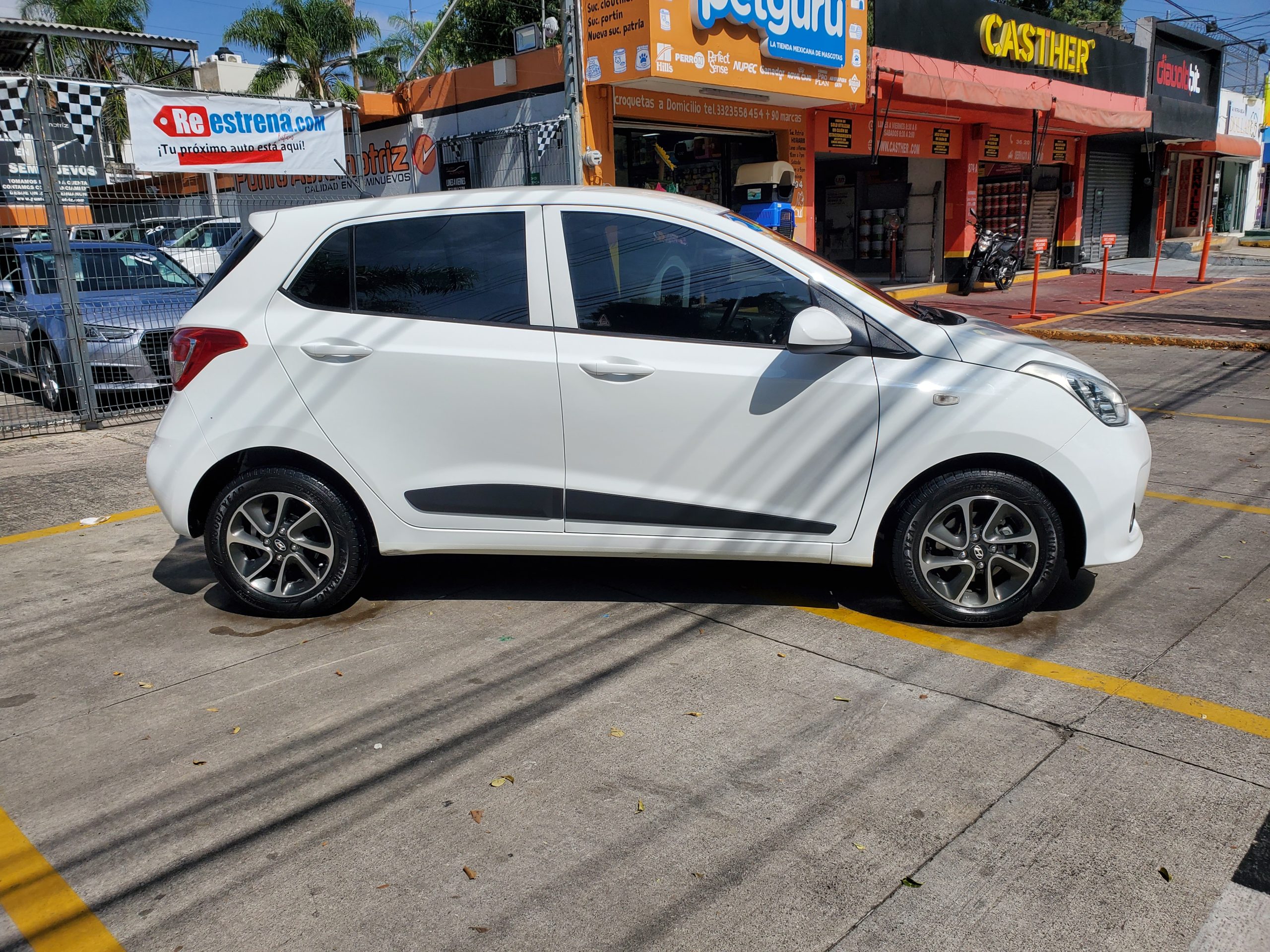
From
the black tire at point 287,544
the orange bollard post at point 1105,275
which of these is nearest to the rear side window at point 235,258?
the black tire at point 287,544

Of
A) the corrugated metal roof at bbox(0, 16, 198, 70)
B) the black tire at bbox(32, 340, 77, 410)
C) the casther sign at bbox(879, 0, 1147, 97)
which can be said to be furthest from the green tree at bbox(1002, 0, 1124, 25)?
the black tire at bbox(32, 340, 77, 410)

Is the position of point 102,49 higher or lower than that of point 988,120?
higher

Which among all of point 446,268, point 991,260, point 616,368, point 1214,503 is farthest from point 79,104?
point 991,260

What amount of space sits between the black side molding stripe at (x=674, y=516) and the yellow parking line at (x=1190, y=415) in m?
5.22

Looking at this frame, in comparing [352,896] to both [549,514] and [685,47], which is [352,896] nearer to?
[549,514]

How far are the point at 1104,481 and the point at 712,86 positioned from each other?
11263 mm

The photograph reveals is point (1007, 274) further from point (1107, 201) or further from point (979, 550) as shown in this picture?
point (979, 550)

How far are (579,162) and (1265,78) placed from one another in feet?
102

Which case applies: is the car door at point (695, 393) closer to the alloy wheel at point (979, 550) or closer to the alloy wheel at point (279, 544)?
the alloy wheel at point (979, 550)

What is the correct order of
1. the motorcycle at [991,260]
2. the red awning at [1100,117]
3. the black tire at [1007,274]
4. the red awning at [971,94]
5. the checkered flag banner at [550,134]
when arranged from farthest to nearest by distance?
the red awning at [1100,117]
the black tire at [1007,274]
the motorcycle at [991,260]
the red awning at [971,94]
the checkered flag banner at [550,134]

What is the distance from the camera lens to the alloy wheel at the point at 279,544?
449 cm

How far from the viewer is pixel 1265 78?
1315 inches

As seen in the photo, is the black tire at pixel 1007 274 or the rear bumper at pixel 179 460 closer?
the rear bumper at pixel 179 460

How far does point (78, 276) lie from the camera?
9516 millimetres
